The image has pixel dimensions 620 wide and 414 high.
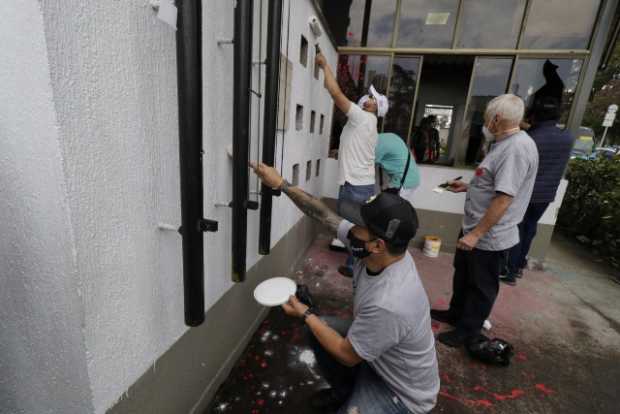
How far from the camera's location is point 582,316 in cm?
300

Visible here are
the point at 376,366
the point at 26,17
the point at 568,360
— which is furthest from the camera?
the point at 568,360

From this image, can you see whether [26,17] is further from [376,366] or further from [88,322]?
[376,366]

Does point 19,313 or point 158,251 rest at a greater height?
point 158,251

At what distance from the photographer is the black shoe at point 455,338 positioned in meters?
2.43

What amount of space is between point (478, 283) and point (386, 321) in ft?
4.78

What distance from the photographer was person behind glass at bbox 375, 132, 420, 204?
10.4 feet

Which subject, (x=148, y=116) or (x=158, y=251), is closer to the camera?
(x=148, y=116)

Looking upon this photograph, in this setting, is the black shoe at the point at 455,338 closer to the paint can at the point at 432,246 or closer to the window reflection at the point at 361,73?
the paint can at the point at 432,246

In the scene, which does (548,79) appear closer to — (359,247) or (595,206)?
(595,206)

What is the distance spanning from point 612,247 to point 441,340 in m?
3.94

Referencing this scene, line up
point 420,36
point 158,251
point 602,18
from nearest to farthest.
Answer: point 158,251 < point 602,18 < point 420,36

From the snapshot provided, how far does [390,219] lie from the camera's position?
4.05 feet

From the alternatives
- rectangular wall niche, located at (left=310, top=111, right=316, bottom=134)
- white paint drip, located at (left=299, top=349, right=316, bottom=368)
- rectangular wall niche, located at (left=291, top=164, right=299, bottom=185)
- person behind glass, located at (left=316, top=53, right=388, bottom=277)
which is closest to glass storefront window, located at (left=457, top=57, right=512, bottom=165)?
person behind glass, located at (left=316, top=53, right=388, bottom=277)

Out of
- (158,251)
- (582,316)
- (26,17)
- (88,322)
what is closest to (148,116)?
(26,17)
